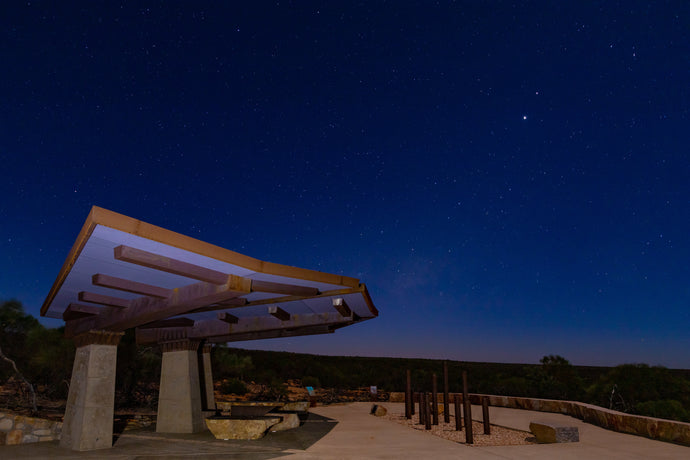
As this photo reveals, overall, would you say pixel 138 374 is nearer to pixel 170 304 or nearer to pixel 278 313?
pixel 278 313

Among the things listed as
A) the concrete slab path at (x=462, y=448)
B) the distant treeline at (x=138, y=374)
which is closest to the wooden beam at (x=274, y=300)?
the concrete slab path at (x=462, y=448)

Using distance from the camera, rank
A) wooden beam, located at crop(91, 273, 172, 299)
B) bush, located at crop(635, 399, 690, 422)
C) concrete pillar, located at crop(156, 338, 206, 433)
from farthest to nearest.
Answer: bush, located at crop(635, 399, 690, 422), concrete pillar, located at crop(156, 338, 206, 433), wooden beam, located at crop(91, 273, 172, 299)

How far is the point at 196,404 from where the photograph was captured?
13102 mm

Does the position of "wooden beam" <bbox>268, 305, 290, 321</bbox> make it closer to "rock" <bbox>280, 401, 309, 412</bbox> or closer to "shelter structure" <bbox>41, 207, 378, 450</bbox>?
"shelter structure" <bbox>41, 207, 378, 450</bbox>

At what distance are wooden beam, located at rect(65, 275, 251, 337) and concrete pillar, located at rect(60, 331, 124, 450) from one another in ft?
1.47

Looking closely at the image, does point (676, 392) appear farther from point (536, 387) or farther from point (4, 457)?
point (4, 457)

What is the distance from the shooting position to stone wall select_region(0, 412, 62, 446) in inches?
400

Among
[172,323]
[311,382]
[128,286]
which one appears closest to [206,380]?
[172,323]

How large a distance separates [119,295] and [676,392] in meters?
23.6

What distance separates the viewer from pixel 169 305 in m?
8.38

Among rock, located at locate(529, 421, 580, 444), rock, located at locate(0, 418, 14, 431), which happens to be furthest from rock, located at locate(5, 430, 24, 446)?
rock, located at locate(529, 421, 580, 444)

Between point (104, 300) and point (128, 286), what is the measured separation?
1.85 m

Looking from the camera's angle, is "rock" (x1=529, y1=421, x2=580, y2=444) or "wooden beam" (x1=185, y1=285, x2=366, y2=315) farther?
"rock" (x1=529, y1=421, x2=580, y2=444)

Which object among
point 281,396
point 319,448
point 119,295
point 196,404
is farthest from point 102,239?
point 281,396
